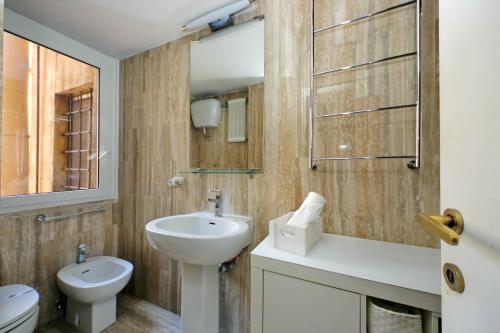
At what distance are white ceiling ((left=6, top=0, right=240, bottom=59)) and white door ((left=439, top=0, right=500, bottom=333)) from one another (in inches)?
53.5

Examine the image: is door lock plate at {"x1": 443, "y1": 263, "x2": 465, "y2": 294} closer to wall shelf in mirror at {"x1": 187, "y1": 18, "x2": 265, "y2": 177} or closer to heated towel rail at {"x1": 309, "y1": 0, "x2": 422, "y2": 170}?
heated towel rail at {"x1": 309, "y1": 0, "x2": 422, "y2": 170}

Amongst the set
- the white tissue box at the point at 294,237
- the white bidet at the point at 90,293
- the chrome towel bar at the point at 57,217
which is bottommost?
the white bidet at the point at 90,293

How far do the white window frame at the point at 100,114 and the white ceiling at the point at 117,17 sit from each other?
0.07 metres

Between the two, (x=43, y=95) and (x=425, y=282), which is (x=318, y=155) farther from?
(x=43, y=95)

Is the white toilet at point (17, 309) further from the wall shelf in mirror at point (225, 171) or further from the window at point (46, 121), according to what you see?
the wall shelf in mirror at point (225, 171)

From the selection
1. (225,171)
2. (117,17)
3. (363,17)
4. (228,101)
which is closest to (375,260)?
(225,171)

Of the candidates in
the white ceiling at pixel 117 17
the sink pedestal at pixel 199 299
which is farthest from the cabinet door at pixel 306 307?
the white ceiling at pixel 117 17

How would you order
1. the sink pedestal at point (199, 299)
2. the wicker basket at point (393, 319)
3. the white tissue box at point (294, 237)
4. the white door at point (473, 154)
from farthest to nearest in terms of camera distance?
1. the sink pedestal at point (199, 299)
2. the white tissue box at point (294, 237)
3. the wicker basket at point (393, 319)
4. the white door at point (473, 154)

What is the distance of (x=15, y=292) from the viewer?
4.09 ft

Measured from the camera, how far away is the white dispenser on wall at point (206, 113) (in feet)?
4.89

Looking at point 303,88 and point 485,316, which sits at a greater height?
point 303,88

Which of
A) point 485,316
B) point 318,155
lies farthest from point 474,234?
point 318,155

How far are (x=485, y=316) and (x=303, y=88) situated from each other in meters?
1.10

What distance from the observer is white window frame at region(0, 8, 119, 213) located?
1.44m
